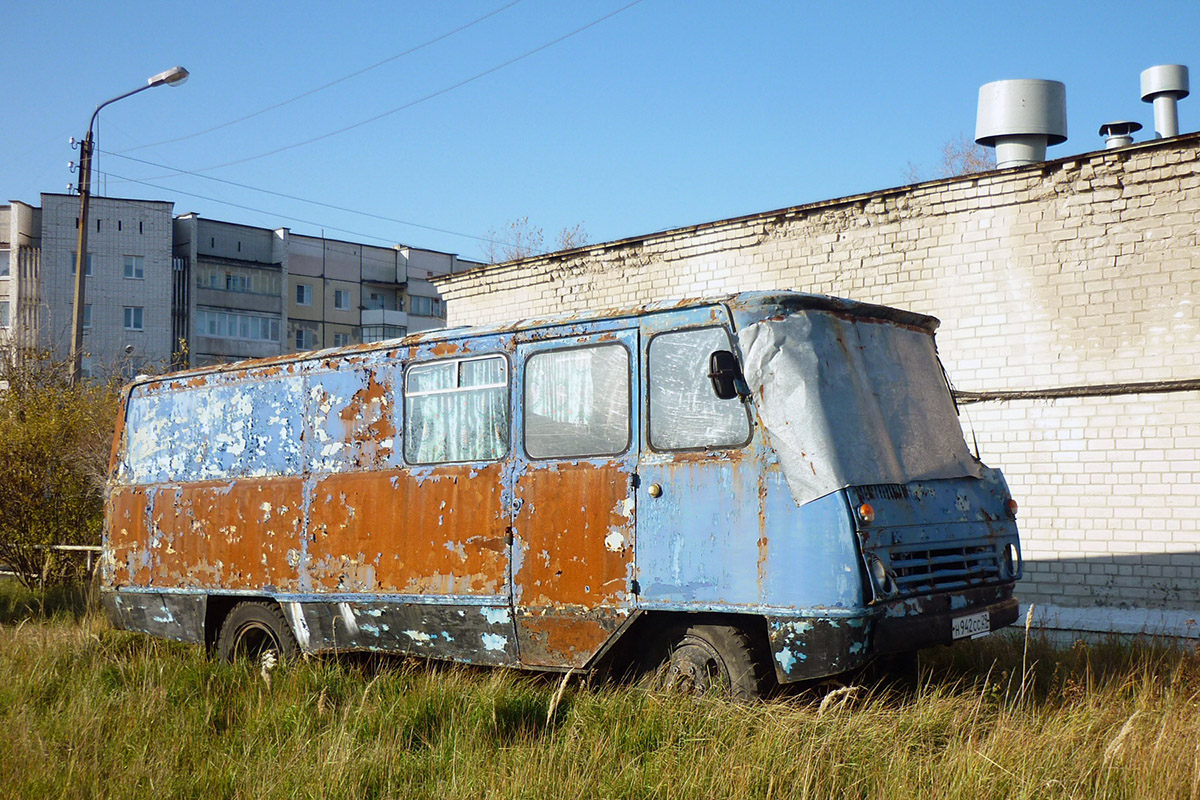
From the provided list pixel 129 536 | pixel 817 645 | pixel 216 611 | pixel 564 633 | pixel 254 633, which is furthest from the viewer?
pixel 129 536

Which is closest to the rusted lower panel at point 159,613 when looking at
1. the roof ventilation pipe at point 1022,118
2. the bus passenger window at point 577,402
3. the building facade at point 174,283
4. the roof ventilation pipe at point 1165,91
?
the bus passenger window at point 577,402

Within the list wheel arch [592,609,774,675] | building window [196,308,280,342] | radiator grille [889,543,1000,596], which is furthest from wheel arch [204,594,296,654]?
building window [196,308,280,342]

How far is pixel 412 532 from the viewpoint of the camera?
6.92 meters

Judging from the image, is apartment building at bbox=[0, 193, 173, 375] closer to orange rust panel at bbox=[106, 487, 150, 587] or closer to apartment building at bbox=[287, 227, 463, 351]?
apartment building at bbox=[287, 227, 463, 351]

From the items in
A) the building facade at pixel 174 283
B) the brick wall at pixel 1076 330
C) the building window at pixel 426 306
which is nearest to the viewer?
the brick wall at pixel 1076 330

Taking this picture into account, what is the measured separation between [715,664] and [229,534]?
428cm

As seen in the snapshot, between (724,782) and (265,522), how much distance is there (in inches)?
182

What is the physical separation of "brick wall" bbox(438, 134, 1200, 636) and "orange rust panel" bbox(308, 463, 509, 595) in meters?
5.79

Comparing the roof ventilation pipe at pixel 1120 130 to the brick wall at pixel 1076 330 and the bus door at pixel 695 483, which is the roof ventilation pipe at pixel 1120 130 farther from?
the bus door at pixel 695 483

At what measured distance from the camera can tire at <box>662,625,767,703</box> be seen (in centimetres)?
539

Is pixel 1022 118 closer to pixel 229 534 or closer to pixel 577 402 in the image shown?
pixel 577 402

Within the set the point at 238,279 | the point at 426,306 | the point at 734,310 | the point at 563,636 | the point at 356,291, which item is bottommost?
the point at 563,636

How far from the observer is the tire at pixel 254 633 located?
305 inches

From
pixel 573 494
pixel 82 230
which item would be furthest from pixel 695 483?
pixel 82 230
